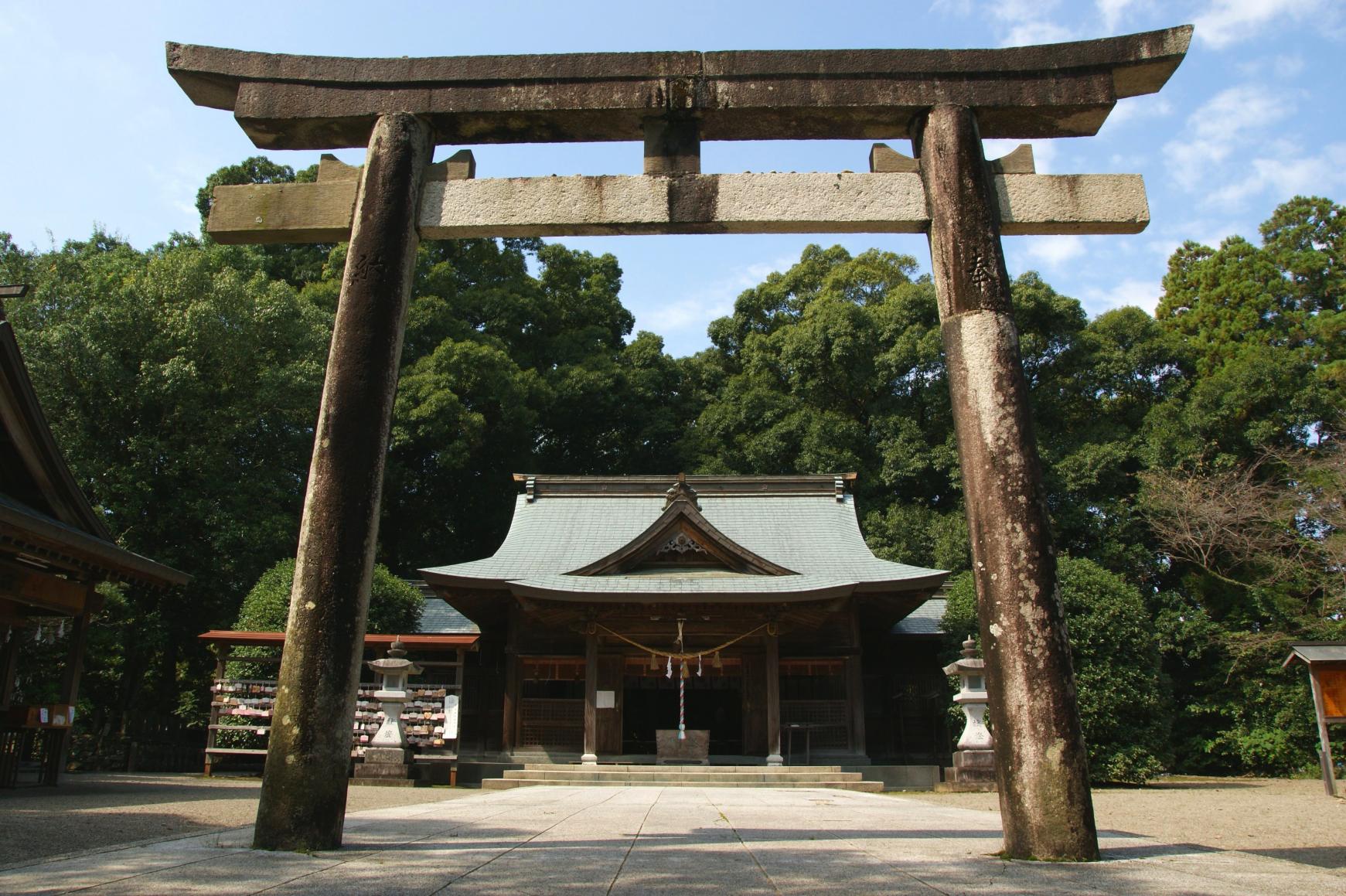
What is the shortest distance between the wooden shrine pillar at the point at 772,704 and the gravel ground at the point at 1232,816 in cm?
307

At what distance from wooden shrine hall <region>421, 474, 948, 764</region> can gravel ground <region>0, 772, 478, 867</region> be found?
3868 mm

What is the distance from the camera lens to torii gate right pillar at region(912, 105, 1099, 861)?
4.31 meters

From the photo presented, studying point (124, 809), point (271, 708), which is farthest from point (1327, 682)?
point (271, 708)

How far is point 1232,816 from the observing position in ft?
32.1

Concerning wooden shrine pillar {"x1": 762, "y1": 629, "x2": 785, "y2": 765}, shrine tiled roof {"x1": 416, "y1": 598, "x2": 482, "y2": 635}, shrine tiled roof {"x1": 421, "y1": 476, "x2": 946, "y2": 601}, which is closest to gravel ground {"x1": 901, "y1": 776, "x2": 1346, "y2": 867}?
wooden shrine pillar {"x1": 762, "y1": 629, "x2": 785, "y2": 765}

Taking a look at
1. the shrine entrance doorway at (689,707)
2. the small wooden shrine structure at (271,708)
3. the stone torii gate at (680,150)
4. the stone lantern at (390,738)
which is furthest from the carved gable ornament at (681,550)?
the stone torii gate at (680,150)

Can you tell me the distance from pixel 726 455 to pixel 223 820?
83.2ft

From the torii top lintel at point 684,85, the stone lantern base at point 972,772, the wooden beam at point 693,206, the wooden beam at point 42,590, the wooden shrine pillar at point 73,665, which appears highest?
the torii top lintel at point 684,85

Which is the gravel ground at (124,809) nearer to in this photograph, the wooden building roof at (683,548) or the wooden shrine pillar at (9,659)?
the wooden shrine pillar at (9,659)

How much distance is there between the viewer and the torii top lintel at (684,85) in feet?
18.5

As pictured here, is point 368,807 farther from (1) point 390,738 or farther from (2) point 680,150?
(2) point 680,150

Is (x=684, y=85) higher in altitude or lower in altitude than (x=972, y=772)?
higher

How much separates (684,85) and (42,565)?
Answer: 32.3ft

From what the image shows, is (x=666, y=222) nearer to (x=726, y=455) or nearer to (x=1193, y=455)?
(x=1193, y=455)
